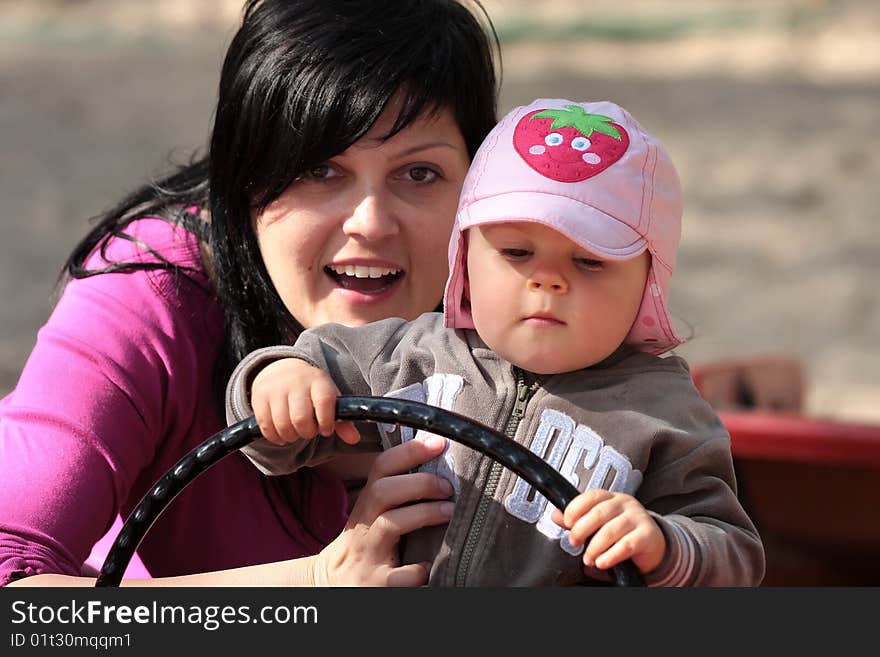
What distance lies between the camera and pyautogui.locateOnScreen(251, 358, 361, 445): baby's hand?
1.58 meters

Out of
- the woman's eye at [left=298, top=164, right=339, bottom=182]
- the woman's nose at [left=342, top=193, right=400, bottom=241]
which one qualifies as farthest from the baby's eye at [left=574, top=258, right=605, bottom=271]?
the woman's eye at [left=298, top=164, right=339, bottom=182]

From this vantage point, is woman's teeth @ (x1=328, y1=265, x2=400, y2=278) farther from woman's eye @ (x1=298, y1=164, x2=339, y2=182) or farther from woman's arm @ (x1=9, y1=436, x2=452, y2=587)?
woman's arm @ (x1=9, y1=436, x2=452, y2=587)

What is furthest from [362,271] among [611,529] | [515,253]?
[611,529]

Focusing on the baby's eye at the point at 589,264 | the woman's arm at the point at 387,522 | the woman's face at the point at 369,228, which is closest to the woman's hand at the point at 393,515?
the woman's arm at the point at 387,522

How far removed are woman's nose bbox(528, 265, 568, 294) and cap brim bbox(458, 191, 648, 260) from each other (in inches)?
2.1

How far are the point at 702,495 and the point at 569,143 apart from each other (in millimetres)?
499

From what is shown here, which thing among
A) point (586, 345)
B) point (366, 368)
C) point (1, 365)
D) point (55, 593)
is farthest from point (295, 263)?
point (1, 365)

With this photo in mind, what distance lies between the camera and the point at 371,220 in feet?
7.02

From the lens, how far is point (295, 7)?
2270 mm

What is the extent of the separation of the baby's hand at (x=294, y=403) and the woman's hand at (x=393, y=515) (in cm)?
15

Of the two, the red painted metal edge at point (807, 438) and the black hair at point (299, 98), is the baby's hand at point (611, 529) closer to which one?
the black hair at point (299, 98)

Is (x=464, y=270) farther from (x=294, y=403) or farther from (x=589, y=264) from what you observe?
(x=294, y=403)

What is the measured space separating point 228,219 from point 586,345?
2.92ft

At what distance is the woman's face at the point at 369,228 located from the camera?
7.15ft
